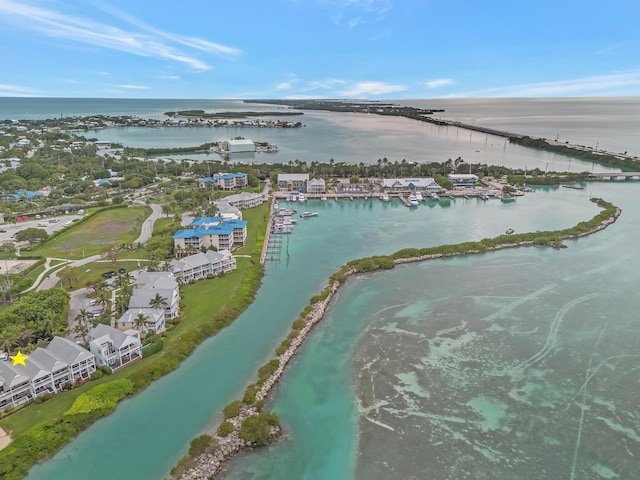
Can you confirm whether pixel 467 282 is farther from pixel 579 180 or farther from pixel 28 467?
pixel 579 180

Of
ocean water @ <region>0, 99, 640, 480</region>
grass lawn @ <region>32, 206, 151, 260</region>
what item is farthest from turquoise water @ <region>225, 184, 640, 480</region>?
grass lawn @ <region>32, 206, 151, 260</region>

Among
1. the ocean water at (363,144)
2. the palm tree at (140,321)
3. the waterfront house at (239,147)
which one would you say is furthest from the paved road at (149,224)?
the waterfront house at (239,147)

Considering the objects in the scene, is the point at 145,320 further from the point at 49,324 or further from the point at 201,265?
the point at 201,265

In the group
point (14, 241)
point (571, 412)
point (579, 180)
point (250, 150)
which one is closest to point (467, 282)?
point (571, 412)

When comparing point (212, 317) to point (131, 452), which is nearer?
point (131, 452)

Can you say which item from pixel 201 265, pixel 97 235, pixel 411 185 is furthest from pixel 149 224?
pixel 411 185

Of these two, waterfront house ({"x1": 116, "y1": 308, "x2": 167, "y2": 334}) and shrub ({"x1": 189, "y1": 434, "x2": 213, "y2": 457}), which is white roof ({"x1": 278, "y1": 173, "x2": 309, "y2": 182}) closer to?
waterfront house ({"x1": 116, "y1": 308, "x2": 167, "y2": 334})
